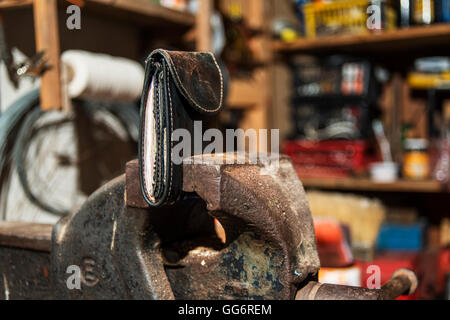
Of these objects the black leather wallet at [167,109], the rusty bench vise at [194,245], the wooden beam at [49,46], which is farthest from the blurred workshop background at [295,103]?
the black leather wallet at [167,109]

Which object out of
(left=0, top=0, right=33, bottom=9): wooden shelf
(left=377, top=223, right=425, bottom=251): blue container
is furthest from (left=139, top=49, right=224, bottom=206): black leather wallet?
(left=377, top=223, right=425, bottom=251): blue container

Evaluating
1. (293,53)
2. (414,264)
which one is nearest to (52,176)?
(414,264)

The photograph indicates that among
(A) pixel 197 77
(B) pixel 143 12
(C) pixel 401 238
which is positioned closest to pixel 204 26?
(B) pixel 143 12

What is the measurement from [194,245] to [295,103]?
1.95 m

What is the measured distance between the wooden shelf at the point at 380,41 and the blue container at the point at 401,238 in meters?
0.99

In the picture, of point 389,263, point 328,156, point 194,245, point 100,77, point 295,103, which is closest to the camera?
point 194,245

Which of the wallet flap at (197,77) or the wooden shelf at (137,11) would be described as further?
the wooden shelf at (137,11)

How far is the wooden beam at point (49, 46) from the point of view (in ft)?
4.61

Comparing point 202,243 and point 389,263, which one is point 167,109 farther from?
point 389,263

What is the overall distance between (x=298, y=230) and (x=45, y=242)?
22.4 inches

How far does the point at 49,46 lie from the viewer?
1.42 m

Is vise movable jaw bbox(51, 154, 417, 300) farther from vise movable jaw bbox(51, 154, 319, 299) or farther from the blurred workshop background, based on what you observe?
the blurred workshop background

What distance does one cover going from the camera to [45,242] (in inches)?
43.5

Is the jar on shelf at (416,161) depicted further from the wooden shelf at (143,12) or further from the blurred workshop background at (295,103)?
the wooden shelf at (143,12)
